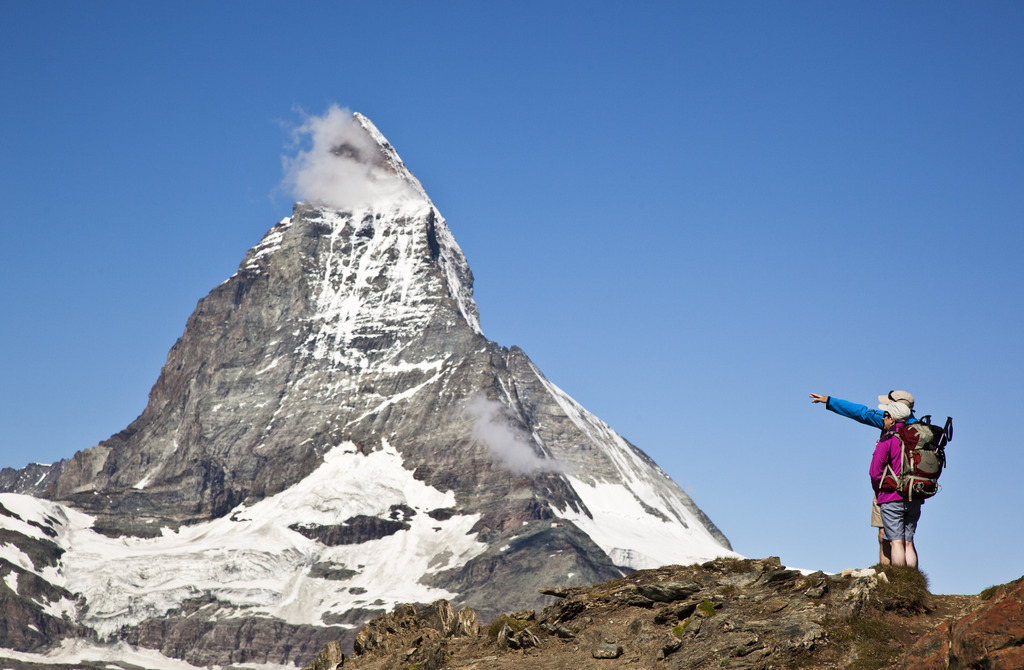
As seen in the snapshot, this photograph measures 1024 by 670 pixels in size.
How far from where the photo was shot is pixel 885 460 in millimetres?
26938

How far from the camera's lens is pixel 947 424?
26.5 metres

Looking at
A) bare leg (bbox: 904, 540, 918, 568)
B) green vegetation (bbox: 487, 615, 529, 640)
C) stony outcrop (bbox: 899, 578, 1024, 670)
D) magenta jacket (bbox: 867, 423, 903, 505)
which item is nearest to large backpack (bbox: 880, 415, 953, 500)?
magenta jacket (bbox: 867, 423, 903, 505)

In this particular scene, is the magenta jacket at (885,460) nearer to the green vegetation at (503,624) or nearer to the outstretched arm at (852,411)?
the outstretched arm at (852,411)

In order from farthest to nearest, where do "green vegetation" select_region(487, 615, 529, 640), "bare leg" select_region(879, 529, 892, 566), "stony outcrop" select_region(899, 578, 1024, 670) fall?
"green vegetation" select_region(487, 615, 529, 640) → "bare leg" select_region(879, 529, 892, 566) → "stony outcrop" select_region(899, 578, 1024, 670)

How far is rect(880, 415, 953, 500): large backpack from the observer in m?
26.4

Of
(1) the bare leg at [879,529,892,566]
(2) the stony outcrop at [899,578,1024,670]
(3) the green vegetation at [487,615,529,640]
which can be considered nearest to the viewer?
(2) the stony outcrop at [899,578,1024,670]

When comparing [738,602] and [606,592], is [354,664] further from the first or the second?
[738,602]

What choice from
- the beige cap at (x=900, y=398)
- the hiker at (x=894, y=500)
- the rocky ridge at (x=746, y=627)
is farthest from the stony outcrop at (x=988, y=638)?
the beige cap at (x=900, y=398)

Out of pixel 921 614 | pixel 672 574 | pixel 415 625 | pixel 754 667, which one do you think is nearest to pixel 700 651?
pixel 754 667

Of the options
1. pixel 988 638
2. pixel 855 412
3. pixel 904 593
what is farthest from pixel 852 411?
pixel 988 638

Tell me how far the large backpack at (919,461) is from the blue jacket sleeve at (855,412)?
0.74 metres

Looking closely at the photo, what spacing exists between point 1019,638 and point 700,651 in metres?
8.28

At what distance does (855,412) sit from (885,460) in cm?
134

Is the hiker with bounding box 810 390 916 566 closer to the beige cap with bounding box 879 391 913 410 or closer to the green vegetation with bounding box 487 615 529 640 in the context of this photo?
the beige cap with bounding box 879 391 913 410
